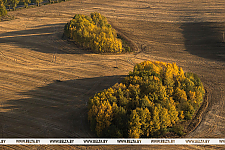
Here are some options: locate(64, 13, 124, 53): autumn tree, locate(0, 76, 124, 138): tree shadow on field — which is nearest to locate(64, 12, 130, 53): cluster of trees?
locate(64, 13, 124, 53): autumn tree

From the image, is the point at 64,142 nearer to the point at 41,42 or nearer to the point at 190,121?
the point at 190,121

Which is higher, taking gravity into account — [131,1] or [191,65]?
[131,1]

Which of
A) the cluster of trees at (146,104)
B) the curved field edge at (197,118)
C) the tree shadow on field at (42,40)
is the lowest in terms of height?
the curved field edge at (197,118)

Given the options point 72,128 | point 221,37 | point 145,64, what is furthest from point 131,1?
point 72,128

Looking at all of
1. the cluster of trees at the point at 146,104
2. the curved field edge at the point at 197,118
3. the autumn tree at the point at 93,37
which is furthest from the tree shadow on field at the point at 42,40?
the curved field edge at the point at 197,118


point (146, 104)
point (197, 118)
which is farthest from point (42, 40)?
point (197, 118)

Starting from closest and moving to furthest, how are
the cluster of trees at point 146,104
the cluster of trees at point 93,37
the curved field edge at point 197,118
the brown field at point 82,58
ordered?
the cluster of trees at point 146,104, the curved field edge at point 197,118, the brown field at point 82,58, the cluster of trees at point 93,37

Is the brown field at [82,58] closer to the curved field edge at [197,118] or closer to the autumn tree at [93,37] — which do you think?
the curved field edge at [197,118]

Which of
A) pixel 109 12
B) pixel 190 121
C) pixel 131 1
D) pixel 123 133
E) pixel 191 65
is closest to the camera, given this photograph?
pixel 123 133
